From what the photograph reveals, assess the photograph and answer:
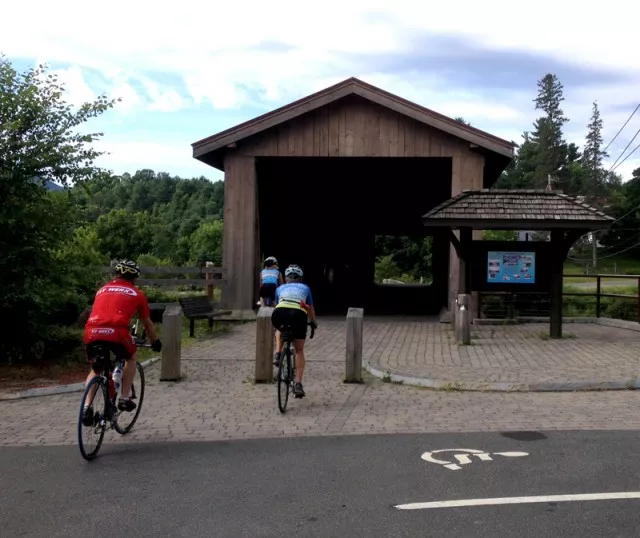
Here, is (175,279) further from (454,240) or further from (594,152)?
(594,152)

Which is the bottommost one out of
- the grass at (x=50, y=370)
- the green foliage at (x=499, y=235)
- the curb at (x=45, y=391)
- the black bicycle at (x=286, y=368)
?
the curb at (x=45, y=391)

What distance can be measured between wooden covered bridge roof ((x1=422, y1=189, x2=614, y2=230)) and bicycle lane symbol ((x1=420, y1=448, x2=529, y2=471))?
335 inches

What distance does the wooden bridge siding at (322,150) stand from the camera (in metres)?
17.7

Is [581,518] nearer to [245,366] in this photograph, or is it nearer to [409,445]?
[409,445]

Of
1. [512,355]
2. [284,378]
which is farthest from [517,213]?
[284,378]

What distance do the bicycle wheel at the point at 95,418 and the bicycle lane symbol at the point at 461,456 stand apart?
2.75 meters

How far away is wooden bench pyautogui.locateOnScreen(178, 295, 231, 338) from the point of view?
14656mm

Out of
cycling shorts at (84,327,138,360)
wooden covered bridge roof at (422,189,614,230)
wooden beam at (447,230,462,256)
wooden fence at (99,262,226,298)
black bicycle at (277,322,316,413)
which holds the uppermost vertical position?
wooden covered bridge roof at (422,189,614,230)

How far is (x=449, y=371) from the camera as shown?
1030 centimetres

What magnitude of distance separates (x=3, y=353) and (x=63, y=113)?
12.2ft

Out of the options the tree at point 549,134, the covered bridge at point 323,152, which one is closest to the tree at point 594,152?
the tree at point 549,134

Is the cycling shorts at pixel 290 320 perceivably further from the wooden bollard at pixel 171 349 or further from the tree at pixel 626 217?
the tree at pixel 626 217

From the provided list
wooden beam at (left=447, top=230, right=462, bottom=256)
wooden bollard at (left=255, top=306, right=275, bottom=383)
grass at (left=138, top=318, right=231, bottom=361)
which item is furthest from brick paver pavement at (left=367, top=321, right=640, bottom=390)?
grass at (left=138, top=318, right=231, bottom=361)

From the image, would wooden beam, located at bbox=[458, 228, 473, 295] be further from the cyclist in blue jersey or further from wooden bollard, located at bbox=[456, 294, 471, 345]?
the cyclist in blue jersey
